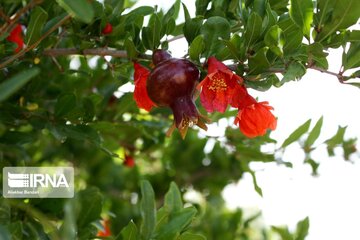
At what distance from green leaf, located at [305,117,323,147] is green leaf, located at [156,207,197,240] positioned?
0.66 m

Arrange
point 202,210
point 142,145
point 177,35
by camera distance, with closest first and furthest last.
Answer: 1. point 177,35
2. point 142,145
3. point 202,210

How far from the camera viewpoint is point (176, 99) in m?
1.11

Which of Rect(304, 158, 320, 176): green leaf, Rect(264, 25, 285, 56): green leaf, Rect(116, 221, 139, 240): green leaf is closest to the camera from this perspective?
Rect(264, 25, 285, 56): green leaf

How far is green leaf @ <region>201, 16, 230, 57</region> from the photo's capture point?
3.64ft

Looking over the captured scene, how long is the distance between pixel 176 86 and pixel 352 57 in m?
0.35

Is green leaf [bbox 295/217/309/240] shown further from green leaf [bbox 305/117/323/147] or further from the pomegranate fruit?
the pomegranate fruit

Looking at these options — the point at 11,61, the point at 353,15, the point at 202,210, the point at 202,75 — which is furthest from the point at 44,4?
the point at 202,210

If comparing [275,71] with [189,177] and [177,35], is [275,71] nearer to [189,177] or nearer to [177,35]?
[177,35]

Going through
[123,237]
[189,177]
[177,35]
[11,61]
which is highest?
[177,35]

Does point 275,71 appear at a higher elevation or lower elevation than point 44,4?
lower

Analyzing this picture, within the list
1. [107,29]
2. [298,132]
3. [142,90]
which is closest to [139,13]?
[107,29]

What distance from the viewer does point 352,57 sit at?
44.8 inches

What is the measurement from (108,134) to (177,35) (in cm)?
50

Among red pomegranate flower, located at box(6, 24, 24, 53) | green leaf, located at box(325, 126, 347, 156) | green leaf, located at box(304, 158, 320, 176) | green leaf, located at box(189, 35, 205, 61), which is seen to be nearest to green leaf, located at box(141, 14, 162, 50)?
green leaf, located at box(189, 35, 205, 61)
